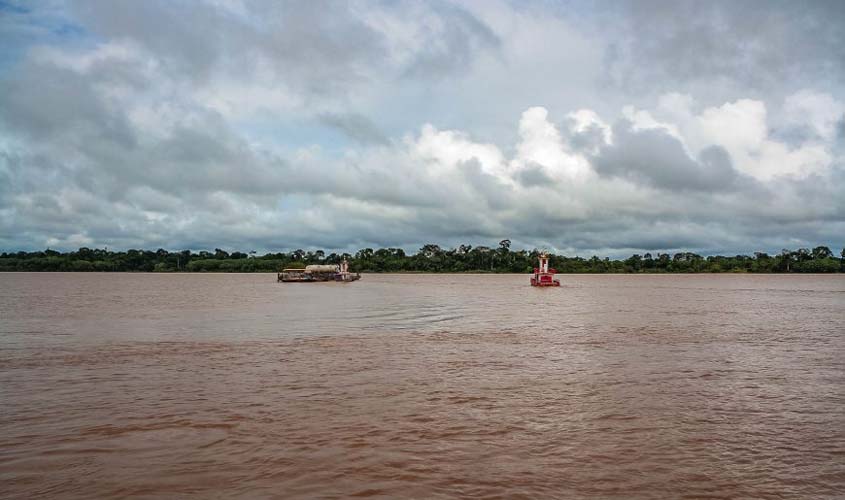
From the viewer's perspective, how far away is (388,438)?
10047mm

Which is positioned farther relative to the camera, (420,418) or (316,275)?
(316,275)

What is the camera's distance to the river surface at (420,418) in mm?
8047

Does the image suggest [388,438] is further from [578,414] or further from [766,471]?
[766,471]

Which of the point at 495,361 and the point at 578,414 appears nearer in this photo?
the point at 578,414

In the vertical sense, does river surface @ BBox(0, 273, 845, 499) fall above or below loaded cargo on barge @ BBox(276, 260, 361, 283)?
below

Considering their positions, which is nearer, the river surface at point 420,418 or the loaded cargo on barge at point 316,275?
the river surface at point 420,418

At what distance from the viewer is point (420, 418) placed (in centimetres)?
1141

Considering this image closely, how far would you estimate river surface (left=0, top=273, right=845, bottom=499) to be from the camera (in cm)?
805

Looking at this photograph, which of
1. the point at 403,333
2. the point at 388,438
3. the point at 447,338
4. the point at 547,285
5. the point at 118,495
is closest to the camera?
the point at 118,495

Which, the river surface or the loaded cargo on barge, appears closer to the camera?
the river surface

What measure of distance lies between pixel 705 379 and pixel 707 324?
61.0 ft

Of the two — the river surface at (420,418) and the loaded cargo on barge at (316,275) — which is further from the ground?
the loaded cargo on barge at (316,275)

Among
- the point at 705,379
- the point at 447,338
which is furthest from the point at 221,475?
the point at 447,338

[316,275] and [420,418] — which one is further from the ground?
[316,275]
